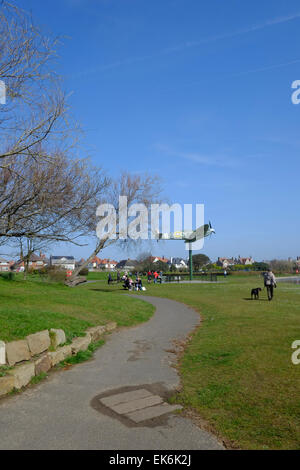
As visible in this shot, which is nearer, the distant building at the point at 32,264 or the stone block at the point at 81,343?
the stone block at the point at 81,343

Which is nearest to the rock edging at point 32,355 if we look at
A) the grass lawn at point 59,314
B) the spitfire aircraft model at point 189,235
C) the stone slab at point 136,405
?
the grass lawn at point 59,314

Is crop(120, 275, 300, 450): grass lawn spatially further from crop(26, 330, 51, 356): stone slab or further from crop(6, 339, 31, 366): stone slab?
crop(6, 339, 31, 366): stone slab

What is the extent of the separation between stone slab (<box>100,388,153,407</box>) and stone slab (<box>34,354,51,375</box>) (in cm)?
171

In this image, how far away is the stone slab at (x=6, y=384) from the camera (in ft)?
18.2

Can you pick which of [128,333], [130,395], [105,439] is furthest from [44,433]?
[128,333]

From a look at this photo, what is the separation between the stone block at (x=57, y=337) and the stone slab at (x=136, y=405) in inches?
121

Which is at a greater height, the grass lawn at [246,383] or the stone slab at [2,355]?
the stone slab at [2,355]

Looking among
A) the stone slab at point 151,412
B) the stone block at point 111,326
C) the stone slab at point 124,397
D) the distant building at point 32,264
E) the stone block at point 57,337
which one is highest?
Result: the distant building at point 32,264

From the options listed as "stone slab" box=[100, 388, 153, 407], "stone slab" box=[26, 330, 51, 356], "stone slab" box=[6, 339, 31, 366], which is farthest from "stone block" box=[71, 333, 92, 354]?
"stone slab" box=[100, 388, 153, 407]

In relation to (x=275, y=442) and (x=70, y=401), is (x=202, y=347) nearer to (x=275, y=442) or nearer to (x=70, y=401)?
(x=70, y=401)

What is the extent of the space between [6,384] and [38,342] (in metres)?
1.62

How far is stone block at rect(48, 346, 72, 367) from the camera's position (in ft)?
24.1

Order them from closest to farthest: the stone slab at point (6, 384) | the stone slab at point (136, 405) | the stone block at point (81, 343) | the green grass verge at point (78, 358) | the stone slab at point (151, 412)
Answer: the stone slab at point (151, 412), the stone slab at point (136, 405), the stone slab at point (6, 384), the green grass verge at point (78, 358), the stone block at point (81, 343)

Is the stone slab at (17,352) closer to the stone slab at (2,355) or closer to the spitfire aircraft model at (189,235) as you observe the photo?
the stone slab at (2,355)
